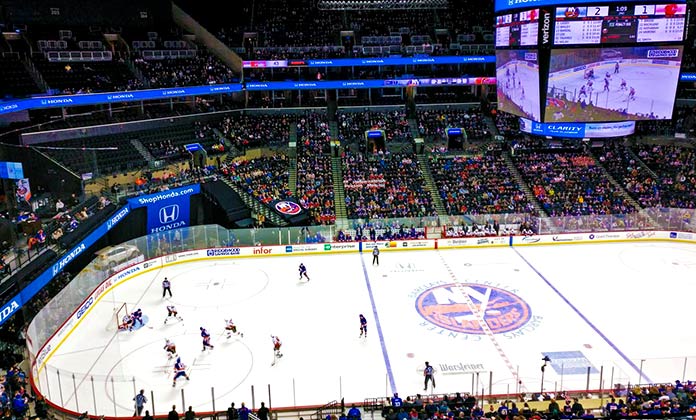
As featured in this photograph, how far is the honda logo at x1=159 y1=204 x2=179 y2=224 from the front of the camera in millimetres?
30498

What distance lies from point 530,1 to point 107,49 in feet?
97.0

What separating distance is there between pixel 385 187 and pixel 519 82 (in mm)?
10895

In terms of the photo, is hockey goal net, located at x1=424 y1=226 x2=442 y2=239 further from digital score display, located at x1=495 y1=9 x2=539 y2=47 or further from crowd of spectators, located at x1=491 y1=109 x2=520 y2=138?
crowd of spectators, located at x1=491 y1=109 x2=520 y2=138

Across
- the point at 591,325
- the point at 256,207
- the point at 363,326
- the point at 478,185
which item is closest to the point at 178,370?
the point at 363,326

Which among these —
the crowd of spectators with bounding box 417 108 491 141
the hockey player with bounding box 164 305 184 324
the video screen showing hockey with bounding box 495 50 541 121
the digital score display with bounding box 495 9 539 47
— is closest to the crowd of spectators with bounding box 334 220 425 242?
the video screen showing hockey with bounding box 495 50 541 121

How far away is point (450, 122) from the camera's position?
4391 cm

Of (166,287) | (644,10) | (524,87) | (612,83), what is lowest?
(166,287)

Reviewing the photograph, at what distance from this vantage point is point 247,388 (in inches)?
658

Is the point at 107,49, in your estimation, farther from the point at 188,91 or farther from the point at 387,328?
the point at 387,328

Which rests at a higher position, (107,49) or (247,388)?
(107,49)

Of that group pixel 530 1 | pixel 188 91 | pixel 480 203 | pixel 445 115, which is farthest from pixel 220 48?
pixel 530 1

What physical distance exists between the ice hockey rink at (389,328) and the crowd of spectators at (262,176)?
576cm

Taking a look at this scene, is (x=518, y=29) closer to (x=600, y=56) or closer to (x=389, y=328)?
(x=600, y=56)

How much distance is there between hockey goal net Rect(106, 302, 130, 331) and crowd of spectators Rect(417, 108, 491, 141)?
2594 cm
